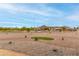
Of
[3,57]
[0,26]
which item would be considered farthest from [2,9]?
[3,57]

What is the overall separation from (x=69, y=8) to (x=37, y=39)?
425 millimetres

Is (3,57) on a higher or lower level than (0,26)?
lower

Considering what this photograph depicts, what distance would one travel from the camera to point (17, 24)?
485cm

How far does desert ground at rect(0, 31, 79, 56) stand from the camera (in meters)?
4.82

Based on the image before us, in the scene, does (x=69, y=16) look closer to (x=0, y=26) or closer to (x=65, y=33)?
(x=65, y=33)

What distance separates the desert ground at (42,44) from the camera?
482cm

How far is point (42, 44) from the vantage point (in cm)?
485

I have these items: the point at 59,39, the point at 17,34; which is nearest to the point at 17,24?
the point at 17,34

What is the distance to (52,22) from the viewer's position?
4.84 m

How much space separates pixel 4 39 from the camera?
483cm

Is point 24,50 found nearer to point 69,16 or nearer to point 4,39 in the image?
point 4,39

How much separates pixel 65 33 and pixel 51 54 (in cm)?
24

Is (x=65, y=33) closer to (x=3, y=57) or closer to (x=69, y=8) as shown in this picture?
(x=69, y=8)

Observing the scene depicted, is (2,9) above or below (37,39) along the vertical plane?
above
